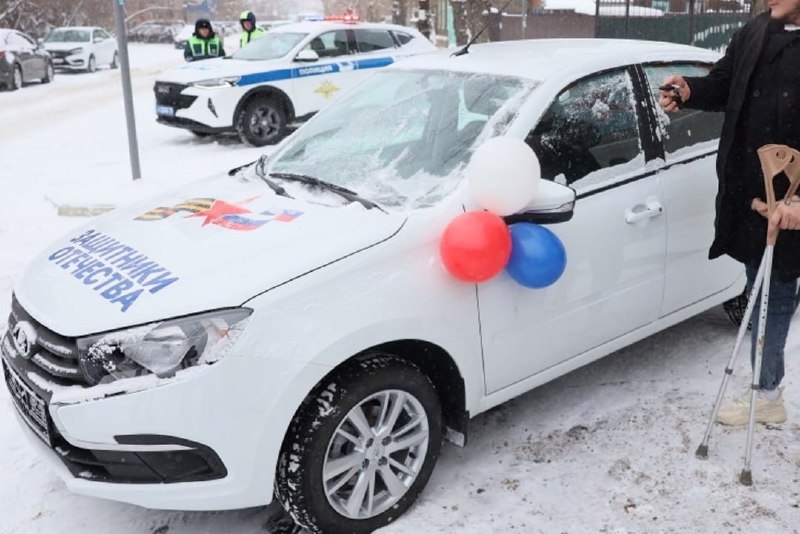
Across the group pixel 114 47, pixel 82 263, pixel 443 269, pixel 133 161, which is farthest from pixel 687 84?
pixel 114 47

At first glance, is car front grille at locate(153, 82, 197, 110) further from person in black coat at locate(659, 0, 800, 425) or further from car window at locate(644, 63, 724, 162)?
person in black coat at locate(659, 0, 800, 425)

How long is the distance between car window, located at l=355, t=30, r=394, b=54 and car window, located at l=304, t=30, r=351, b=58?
222 millimetres

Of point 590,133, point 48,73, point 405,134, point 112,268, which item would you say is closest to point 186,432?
point 112,268

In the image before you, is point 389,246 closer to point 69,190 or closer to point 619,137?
point 619,137

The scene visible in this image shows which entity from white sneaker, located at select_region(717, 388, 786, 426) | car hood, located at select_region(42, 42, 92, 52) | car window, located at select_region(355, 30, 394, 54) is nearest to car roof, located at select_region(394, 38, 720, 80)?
white sneaker, located at select_region(717, 388, 786, 426)

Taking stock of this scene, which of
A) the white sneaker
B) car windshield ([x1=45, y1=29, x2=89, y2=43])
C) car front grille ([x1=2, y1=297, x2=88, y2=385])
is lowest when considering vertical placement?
the white sneaker

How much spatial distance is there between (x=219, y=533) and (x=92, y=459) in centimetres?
62

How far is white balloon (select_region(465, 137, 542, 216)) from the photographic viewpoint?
9.46 feet

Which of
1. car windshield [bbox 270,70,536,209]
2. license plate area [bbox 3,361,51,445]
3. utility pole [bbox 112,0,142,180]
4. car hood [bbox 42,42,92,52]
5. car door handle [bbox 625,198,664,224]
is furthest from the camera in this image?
car hood [bbox 42,42,92,52]

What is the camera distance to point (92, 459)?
2688mm

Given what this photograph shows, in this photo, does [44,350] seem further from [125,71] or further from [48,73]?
[48,73]

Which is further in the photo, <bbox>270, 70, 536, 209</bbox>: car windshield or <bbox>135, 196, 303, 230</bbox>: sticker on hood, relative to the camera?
<bbox>270, 70, 536, 209</bbox>: car windshield

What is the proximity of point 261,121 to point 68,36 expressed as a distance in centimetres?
1719

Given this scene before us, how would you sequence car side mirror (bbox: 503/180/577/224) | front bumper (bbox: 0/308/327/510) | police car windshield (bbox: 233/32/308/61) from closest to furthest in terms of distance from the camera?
front bumper (bbox: 0/308/327/510)
car side mirror (bbox: 503/180/577/224)
police car windshield (bbox: 233/32/308/61)
